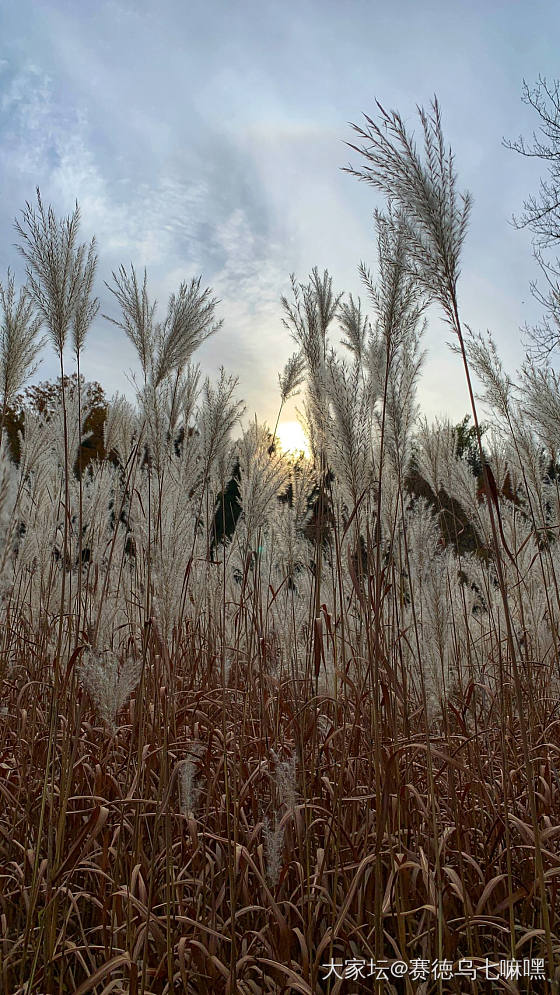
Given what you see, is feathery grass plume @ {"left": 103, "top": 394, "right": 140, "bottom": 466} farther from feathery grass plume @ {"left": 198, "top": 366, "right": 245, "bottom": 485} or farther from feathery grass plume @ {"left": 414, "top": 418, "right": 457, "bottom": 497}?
feathery grass plume @ {"left": 414, "top": 418, "right": 457, "bottom": 497}

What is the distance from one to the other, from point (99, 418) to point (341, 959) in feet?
56.5

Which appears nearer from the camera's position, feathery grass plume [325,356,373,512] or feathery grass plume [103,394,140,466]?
feathery grass plume [325,356,373,512]

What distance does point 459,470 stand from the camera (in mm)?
2984

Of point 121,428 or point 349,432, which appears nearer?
point 349,432

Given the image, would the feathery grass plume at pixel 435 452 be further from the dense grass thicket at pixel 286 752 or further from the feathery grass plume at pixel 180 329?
the feathery grass plume at pixel 180 329

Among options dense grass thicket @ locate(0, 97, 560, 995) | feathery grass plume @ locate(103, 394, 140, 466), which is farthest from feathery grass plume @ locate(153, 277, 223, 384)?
feathery grass plume @ locate(103, 394, 140, 466)

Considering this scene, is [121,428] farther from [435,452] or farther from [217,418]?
[435,452]

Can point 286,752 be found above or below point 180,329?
below

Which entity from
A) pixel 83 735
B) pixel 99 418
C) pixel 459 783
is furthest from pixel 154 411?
pixel 99 418

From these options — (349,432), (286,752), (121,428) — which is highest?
(121,428)

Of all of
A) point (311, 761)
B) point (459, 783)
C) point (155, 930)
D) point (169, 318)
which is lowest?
point (155, 930)

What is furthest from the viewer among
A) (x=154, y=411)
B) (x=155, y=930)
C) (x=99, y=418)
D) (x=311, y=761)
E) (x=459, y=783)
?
(x=99, y=418)

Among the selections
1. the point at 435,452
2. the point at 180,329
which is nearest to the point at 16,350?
the point at 180,329

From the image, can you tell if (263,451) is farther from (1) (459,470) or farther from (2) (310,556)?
(2) (310,556)
